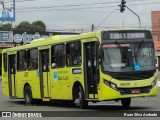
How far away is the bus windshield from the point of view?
17.2 m

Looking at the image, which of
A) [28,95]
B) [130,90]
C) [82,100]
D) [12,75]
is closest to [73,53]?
[82,100]

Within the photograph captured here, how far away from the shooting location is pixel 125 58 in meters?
17.3

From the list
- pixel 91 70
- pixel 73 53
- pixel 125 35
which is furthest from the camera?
pixel 73 53

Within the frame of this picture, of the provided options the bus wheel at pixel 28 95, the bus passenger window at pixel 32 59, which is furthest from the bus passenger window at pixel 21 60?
the bus wheel at pixel 28 95

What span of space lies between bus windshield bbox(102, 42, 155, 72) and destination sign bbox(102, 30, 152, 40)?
0.27 metres

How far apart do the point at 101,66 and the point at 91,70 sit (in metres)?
0.81

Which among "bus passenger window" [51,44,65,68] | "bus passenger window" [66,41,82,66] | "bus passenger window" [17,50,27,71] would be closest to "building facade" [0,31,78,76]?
"bus passenger window" [17,50,27,71]

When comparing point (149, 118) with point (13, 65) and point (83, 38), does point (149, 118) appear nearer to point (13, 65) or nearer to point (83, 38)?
point (83, 38)

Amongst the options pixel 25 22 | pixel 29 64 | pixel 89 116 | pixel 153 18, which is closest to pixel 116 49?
pixel 89 116

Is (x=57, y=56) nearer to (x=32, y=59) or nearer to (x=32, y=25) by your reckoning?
(x=32, y=59)

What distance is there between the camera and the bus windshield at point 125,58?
17.2 metres

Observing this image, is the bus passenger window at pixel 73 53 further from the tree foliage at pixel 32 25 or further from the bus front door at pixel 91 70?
the tree foliage at pixel 32 25

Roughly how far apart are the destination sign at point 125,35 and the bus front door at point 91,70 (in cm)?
51

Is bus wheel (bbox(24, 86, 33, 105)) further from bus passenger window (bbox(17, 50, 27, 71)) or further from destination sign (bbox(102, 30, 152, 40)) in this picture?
destination sign (bbox(102, 30, 152, 40))
